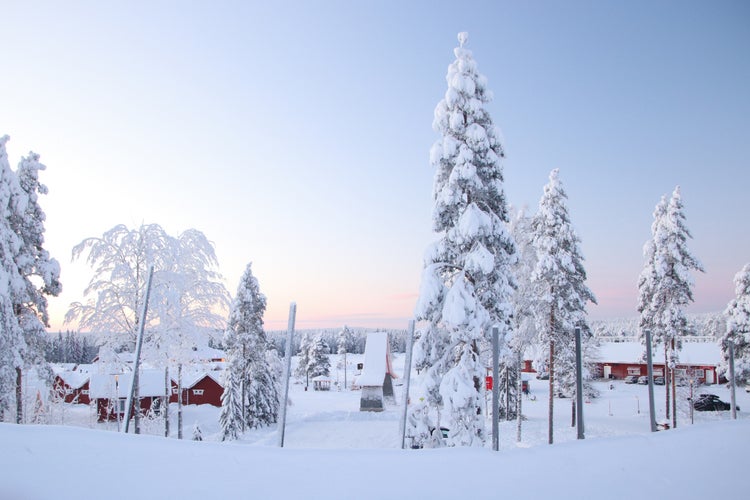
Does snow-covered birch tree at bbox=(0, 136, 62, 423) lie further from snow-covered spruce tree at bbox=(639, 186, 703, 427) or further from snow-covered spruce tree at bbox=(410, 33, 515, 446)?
snow-covered spruce tree at bbox=(639, 186, 703, 427)

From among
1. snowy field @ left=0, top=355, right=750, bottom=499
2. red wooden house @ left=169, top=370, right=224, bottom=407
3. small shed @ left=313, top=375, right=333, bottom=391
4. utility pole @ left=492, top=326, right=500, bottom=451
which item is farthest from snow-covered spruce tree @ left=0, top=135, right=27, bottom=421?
small shed @ left=313, top=375, right=333, bottom=391

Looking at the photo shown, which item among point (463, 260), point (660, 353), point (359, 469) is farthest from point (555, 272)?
point (660, 353)

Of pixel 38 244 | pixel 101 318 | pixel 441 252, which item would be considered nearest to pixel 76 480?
pixel 441 252

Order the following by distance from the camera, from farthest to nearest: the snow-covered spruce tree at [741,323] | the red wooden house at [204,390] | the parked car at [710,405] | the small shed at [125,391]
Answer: the red wooden house at [204,390]
the small shed at [125,391]
the parked car at [710,405]
the snow-covered spruce tree at [741,323]

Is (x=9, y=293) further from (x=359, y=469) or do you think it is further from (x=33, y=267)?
(x=359, y=469)

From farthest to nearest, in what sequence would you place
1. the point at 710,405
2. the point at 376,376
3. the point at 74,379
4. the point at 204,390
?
the point at 204,390
the point at 74,379
the point at 376,376
the point at 710,405

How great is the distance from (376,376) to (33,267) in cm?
→ 3115

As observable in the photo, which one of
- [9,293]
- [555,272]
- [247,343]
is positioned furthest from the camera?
[247,343]

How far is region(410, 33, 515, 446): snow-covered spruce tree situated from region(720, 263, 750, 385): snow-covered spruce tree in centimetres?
2983

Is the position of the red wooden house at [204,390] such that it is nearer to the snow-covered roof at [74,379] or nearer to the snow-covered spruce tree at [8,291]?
the snow-covered roof at [74,379]

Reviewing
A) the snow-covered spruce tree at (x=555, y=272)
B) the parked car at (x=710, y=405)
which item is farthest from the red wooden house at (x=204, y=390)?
the parked car at (x=710, y=405)

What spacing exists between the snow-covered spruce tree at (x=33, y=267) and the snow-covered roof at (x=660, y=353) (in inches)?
2331

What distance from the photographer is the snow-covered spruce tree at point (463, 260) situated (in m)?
13.8

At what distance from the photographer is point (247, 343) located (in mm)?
33812
